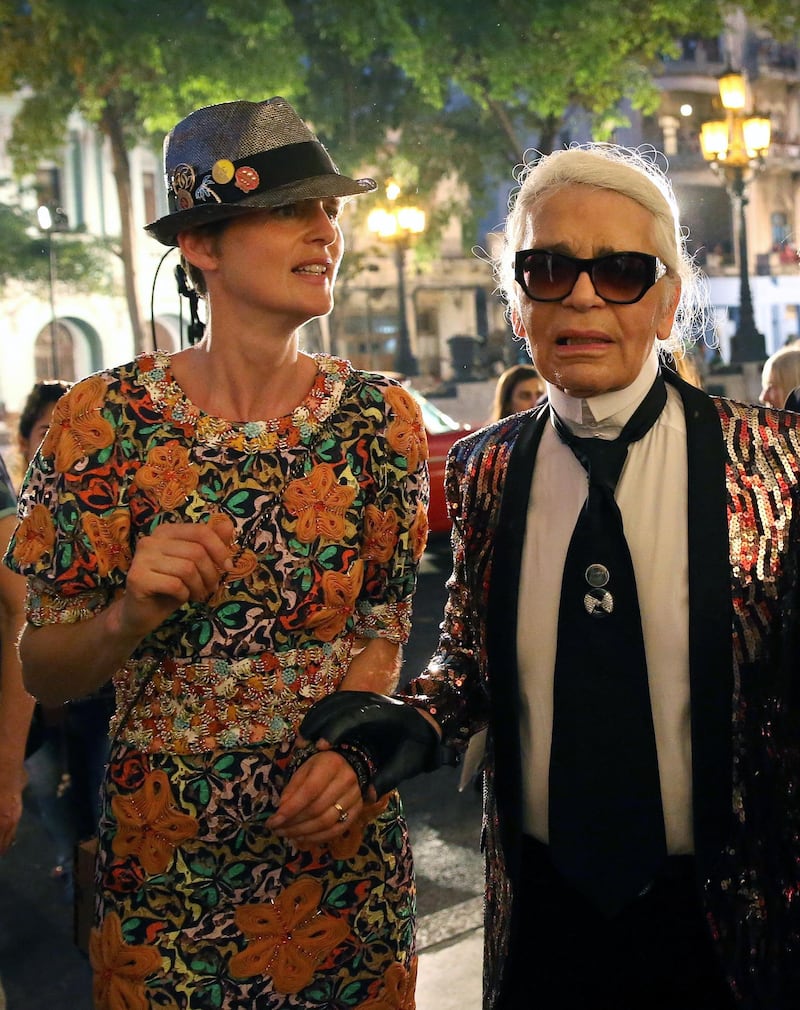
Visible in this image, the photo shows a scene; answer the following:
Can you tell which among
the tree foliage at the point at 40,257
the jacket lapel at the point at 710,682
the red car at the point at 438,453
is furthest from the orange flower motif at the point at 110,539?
the tree foliage at the point at 40,257

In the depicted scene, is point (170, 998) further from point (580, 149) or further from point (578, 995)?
point (580, 149)

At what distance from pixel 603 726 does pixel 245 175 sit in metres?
0.98

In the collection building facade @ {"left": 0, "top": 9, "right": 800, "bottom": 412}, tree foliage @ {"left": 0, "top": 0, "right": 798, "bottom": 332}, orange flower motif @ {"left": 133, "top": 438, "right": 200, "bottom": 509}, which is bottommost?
orange flower motif @ {"left": 133, "top": 438, "right": 200, "bottom": 509}

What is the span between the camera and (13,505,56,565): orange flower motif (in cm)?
171

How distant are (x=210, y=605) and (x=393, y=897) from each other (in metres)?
0.55

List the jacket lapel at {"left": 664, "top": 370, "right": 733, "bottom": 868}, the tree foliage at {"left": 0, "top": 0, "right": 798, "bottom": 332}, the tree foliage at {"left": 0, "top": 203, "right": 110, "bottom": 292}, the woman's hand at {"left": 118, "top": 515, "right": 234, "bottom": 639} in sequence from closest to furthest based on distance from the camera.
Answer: the woman's hand at {"left": 118, "top": 515, "right": 234, "bottom": 639}
the jacket lapel at {"left": 664, "top": 370, "right": 733, "bottom": 868}
the tree foliage at {"left": 0, "top": 203, "right": 110, "bottom": 292}
the tree foliage at {"left": 0, "top": 0, "right": 798, "bottom": 332}

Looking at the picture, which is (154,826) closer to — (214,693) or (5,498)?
(214,693)

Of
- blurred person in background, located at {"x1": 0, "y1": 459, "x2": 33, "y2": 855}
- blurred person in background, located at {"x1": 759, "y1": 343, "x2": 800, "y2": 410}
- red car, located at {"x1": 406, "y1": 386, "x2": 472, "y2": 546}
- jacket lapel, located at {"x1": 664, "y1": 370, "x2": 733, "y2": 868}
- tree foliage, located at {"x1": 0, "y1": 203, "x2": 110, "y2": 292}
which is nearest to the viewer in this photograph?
jacket lapel, located at {"x1": 664, "y1": 370, "x2": 733, "y2": 868}

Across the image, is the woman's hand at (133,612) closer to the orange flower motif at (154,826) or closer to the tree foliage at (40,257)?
the orange flower motif at (154,826)

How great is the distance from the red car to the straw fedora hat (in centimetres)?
738

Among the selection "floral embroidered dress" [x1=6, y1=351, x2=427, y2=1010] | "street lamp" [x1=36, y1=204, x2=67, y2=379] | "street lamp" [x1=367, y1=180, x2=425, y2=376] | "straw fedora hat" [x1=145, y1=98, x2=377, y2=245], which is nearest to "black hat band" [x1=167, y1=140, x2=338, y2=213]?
A: "straw fedora hat" [x1=145, y1=98, x2=377, y2=245]

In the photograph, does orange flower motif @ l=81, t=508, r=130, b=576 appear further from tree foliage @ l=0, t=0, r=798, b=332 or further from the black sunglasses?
tree foliage @ l=0, t=0, r=798, b=332

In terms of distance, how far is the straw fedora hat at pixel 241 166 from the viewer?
1751 mm

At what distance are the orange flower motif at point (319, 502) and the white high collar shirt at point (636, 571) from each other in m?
0.30
